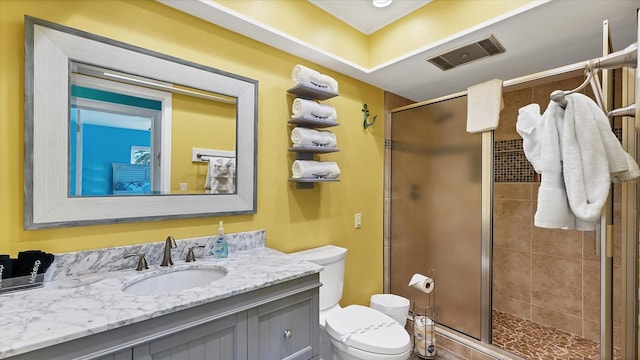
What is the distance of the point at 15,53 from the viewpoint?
1109 millimetres

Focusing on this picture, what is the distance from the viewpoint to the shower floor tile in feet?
6.84

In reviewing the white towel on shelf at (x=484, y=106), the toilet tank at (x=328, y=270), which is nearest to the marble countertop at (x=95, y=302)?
the toilet tank at (x=328, y=270)

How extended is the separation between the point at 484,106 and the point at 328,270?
1492 mm

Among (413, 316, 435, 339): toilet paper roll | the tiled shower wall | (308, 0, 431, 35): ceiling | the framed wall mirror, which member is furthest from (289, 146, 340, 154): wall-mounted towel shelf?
the tiled shower wall

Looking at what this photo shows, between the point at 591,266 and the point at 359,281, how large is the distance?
1.81 meters

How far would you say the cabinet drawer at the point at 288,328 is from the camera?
1.19 metres

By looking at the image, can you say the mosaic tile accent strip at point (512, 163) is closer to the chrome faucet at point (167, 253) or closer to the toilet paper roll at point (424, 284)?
the toilet paper roll at point (424, 284)

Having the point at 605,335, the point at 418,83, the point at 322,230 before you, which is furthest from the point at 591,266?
the point at 322,230

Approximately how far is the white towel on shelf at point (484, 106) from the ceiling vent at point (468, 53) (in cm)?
19

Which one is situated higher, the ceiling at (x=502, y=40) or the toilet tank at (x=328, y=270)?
the ceiling at (x=502, y=40)

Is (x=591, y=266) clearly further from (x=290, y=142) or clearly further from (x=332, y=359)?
(x=290, y=142)

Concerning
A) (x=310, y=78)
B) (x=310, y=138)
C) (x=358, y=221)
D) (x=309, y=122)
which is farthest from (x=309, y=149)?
(x=358, y=221)

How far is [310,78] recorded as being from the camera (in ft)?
5.90

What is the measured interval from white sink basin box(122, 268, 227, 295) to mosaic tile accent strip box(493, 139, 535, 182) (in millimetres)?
2588
